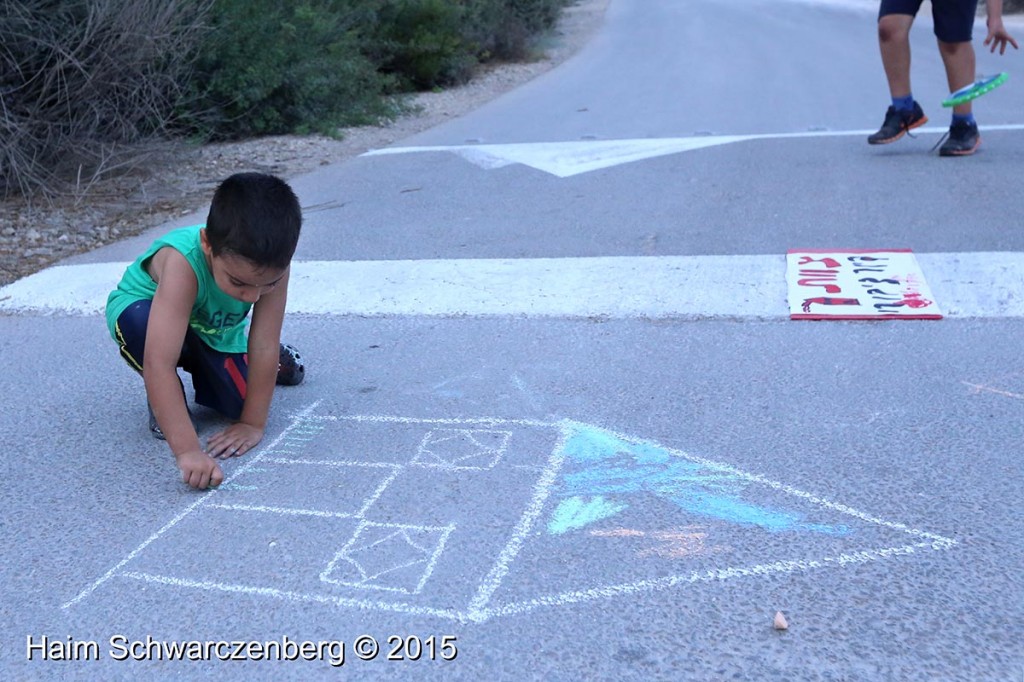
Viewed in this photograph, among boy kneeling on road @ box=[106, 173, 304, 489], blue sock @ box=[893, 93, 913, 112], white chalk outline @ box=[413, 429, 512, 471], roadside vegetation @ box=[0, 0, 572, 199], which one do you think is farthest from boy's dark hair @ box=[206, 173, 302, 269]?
blue sock @ box=[893, 93, 913, 112]

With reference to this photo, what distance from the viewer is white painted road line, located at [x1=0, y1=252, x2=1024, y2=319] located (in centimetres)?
457

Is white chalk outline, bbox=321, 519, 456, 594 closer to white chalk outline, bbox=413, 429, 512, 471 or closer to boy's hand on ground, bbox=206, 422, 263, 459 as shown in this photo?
white chalk outline, bbox=413, 429, 512, 471

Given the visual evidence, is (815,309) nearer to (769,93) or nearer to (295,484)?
(295,484)

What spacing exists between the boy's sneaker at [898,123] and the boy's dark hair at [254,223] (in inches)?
209

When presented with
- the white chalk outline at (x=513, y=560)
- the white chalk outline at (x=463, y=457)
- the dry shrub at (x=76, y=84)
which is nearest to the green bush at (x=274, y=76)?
the dry shrub at (x=76, y=84)

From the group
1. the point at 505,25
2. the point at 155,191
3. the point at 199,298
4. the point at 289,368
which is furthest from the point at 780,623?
the point at 505,25

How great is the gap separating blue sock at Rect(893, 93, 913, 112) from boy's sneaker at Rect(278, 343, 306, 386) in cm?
492

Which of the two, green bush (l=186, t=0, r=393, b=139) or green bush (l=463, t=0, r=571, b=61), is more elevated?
green bush (l=186, t=0, r=393, b=139)

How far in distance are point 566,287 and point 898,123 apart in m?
3.53

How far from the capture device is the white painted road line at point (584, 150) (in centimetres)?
784

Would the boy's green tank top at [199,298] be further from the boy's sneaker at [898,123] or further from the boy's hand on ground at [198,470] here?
the boy's sneaker at [898,123]

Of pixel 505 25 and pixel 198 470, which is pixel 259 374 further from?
pixel 505 25

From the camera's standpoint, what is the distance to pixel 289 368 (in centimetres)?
392

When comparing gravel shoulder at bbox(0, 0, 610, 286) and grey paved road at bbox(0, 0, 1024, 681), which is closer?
grey paved road at bbox(0, 0, 1024, 681)
